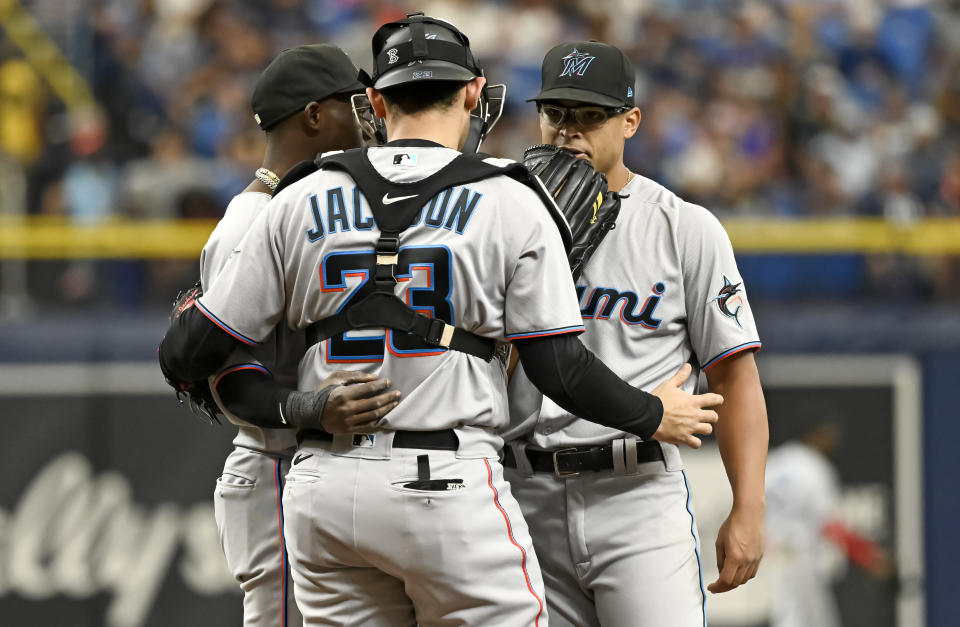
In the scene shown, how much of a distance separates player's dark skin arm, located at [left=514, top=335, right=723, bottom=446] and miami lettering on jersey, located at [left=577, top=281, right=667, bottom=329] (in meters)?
0.39

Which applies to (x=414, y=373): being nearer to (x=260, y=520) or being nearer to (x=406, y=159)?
(x=406, y=159)

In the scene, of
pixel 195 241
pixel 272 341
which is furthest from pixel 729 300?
pixel 195 241

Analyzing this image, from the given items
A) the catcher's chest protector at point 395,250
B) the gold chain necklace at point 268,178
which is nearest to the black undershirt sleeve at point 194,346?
the catcher's chest protector at point 395,250

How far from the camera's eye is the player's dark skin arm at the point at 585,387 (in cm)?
266

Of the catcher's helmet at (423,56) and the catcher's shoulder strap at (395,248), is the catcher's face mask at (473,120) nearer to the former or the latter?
the catcher's helmet at (423,56)

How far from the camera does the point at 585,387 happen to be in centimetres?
266

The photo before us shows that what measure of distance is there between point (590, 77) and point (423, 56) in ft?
2.12

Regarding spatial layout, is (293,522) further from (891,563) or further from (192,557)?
(891,563)

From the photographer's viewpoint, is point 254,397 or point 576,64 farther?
point 576,64

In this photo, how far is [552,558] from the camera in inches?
125

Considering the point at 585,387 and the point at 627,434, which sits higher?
the point at 585,387

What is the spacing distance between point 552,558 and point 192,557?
3039mm

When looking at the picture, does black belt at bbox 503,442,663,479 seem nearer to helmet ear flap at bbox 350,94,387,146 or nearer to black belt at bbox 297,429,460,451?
black belt at bbox 297,429,460,451

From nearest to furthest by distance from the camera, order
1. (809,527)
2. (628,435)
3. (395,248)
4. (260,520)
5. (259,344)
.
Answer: (395,248)
(259,344)
(628,435)
(260,520)
(809,527)
